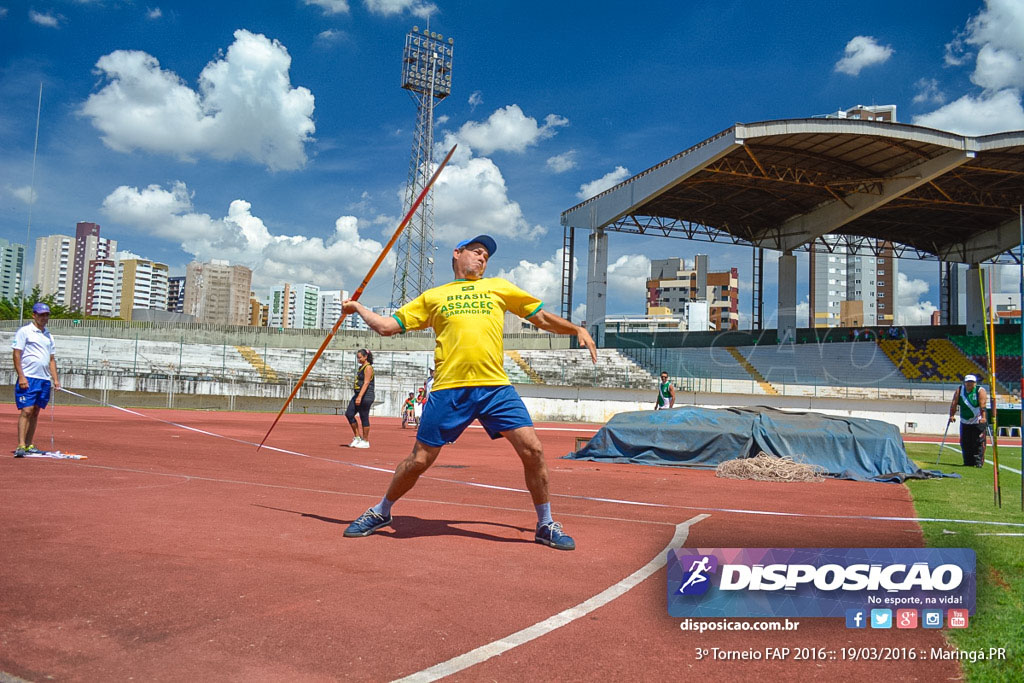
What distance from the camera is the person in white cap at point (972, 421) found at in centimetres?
1270

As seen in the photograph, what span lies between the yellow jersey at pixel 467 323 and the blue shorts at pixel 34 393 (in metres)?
6.22

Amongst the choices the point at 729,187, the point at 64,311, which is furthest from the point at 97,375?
the point at 64,311

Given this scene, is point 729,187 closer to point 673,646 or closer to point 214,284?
point 673,646

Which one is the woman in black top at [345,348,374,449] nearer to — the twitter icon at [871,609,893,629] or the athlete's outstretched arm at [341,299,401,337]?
the athlete's outstretched arm at [341,299,401,337]

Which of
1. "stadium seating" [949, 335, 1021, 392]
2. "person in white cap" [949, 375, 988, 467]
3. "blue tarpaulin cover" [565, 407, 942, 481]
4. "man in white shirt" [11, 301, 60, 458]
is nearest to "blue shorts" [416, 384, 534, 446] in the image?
"man in white shirt" [11, 301, 60, 458]

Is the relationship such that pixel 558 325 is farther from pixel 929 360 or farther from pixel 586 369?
pixel 929 360

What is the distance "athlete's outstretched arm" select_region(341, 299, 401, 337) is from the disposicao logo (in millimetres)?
2432

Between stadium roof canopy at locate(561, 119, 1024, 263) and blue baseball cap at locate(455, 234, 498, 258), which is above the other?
stadium roof canopy at locate(561, 119, 1024, 263)

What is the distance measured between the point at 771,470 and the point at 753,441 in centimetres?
155

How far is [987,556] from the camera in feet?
14.9

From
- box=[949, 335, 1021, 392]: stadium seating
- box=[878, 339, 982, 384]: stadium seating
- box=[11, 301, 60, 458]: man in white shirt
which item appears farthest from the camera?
box=[878, 339, 982, 384]: stadium seating

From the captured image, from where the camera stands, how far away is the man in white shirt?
28.2ft

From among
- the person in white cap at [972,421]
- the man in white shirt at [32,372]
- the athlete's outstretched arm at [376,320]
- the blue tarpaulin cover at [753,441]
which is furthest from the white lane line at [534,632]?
the person in white cap at [972,421]

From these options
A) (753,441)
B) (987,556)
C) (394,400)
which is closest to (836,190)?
(394,400)
